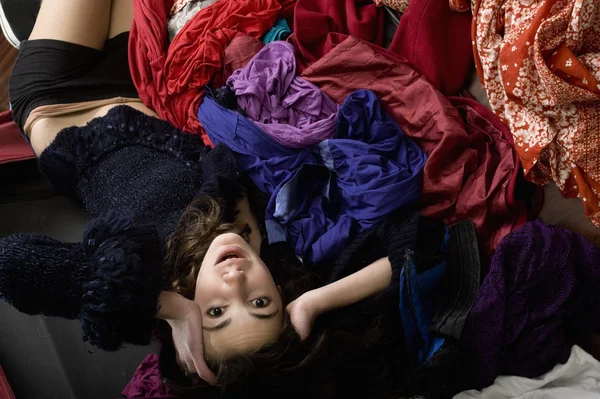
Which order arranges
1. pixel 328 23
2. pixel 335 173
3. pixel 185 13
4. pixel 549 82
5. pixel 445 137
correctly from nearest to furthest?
pixel 549 82, pixel 445 137, pixel 335 173, pixel 328 23, pixel 185 13

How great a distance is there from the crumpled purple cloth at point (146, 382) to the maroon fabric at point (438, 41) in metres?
0.87

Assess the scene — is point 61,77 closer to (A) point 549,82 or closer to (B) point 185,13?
(B) point 185,13

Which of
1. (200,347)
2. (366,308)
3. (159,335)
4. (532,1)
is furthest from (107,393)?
(532,1)

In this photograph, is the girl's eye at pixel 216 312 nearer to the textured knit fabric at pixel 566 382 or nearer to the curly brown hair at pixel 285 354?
the curly brown hair at pixel 285 354

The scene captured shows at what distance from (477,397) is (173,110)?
96 cm

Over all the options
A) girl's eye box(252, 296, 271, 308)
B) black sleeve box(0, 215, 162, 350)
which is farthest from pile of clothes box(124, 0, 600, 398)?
black sleeve box(0, 215, 162, 350)

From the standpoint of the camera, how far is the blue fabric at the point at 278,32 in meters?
1.36

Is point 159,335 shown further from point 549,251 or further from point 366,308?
point 549,251

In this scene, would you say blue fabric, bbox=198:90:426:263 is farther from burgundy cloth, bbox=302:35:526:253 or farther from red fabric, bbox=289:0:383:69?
red fabric, bbox=289:0:383:69

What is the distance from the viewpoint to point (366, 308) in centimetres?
107

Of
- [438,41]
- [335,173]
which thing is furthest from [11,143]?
[438,41]

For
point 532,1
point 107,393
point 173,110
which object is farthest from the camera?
point 173,110

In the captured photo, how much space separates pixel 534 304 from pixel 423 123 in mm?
420

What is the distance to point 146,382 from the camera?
1.16 metres
